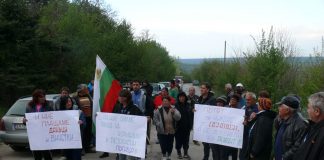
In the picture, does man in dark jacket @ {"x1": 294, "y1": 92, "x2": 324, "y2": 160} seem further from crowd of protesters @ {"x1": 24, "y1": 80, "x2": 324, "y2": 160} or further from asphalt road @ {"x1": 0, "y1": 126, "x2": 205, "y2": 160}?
asphalt road @ {"x1": 0, "y1": 126, "x2": 205, "y2": 160}

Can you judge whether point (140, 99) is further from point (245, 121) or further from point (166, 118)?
point (245, 121)

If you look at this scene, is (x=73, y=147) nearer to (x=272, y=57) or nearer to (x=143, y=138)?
(x=143, y=138)

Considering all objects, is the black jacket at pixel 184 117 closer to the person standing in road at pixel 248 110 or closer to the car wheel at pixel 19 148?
the person standing in road at pixel 248 110

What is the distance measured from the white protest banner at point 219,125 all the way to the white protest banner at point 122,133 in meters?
1.84

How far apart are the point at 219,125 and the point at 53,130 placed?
11.0 ft

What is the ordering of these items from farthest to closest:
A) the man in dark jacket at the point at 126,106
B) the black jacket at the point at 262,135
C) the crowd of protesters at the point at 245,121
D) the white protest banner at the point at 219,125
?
the white protest banner at the point at 219,125 → the man in dark jacket at the point at 126,106 → the black jacket at the point at 262,135 → the crowd of protesters at the point at 245,121

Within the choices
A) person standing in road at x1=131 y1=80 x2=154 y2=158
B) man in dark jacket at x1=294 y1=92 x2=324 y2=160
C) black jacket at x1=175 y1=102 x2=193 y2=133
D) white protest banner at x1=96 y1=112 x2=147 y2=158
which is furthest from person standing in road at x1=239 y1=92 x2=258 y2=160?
person standing in road at x1=131 y1=80 x2=154 y2=158

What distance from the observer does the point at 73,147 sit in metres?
8.54

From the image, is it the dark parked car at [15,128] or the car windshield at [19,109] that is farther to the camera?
the car windshield at [19,109]

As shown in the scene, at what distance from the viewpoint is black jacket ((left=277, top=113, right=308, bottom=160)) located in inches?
224

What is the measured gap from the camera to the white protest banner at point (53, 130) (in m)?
8.58

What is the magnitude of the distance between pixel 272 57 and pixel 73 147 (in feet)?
26.1

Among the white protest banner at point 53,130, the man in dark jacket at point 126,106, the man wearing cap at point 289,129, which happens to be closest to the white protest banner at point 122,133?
the man in dark jacket at point 126,106

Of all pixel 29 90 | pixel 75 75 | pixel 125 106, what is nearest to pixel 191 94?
pixel 125 106
